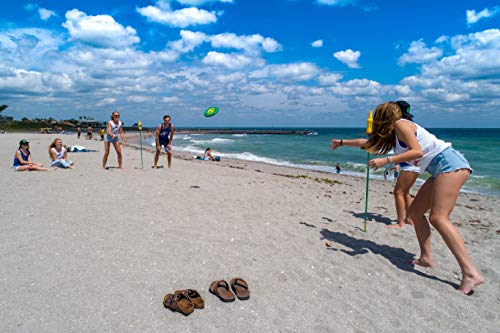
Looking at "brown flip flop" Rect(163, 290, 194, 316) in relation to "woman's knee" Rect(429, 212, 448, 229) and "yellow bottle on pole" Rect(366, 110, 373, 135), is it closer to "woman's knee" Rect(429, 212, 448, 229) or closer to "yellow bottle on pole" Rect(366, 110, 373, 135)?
"woman's knee" Rect(429, 212, 448, 229)

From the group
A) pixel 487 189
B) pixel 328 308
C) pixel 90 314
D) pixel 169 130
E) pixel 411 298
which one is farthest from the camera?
pixel 487 189

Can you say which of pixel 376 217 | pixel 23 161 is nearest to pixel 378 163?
pixel 376 217

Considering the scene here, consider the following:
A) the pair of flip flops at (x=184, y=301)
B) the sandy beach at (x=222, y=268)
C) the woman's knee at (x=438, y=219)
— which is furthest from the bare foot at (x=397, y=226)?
the pair of flip flops at (x=184, y=301)

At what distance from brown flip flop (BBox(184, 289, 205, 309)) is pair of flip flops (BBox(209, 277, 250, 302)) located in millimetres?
176

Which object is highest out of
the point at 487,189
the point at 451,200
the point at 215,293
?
the point at 451,200

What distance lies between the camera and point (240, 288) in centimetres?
317

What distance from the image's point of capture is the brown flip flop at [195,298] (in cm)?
291

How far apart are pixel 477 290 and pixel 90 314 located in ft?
12.8

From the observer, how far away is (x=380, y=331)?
275 cm

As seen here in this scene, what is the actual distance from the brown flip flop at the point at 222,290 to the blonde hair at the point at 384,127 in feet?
7.54

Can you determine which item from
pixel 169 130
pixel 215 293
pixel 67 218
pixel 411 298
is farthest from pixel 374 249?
pixel 169 130

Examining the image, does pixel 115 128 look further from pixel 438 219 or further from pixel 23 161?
pixel 438 219

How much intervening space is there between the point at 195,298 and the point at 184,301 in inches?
4.7

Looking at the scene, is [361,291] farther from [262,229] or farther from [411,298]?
[262,229]
